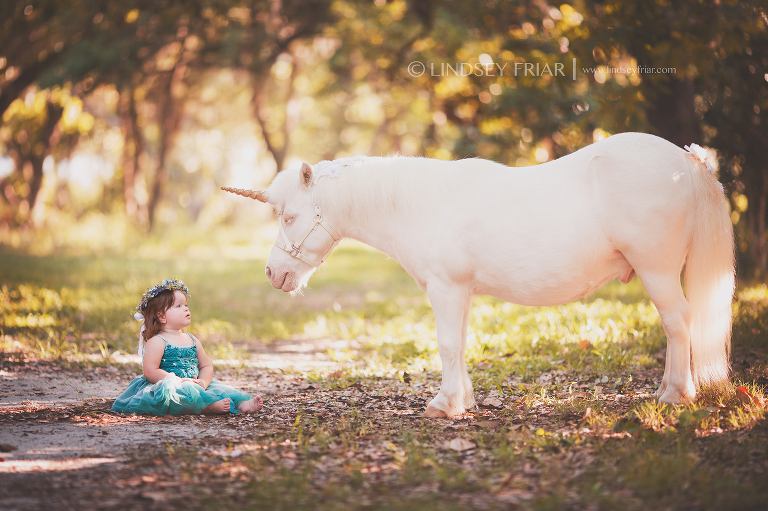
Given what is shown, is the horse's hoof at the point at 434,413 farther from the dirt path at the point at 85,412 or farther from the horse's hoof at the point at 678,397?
the horse's hoof at the point at 678,397

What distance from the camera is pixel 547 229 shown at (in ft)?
12.7

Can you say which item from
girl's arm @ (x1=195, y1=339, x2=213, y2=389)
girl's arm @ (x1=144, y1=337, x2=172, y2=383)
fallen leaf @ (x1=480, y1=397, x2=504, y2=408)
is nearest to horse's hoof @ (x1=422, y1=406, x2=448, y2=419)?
fallen leaf @ (x1=480, y1=397, x2=504, y2=408)

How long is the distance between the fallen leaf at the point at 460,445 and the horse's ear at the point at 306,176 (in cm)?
205

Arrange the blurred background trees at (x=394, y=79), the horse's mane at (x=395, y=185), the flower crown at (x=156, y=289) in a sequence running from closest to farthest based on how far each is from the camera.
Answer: the horse's mane at (x=395, y=185), the flower crown at (x=156, y=289), the blurred background trees at (x=394, y=79)

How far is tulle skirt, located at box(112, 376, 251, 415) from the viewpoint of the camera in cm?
425

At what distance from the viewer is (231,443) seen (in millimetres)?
3594

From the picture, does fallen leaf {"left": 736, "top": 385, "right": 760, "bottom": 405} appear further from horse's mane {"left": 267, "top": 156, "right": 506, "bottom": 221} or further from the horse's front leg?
horse's mane {"left": 267, "top": 156, "right": 506, "bottom": 221}

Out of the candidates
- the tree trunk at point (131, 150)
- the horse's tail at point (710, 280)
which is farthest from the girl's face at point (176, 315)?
the tree trunk at point (131, 150)

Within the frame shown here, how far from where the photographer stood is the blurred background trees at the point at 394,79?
7.30 metres

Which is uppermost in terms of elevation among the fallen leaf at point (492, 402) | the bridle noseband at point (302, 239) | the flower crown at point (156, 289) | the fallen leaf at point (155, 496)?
the bridle noseband at point (302, 239)

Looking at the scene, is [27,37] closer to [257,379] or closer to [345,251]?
[345,251]

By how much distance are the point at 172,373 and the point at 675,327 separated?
3.58m

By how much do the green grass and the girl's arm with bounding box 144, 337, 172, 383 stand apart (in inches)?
32.7

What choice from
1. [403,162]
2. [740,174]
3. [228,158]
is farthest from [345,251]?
[228,158]
